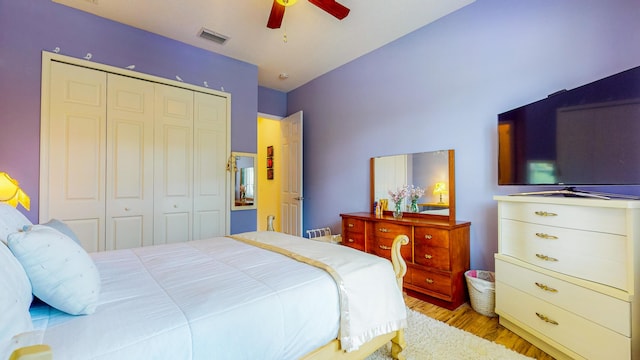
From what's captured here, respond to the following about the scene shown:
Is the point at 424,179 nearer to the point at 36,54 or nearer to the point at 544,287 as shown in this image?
the point at 544,287

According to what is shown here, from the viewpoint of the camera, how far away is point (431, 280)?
2.47 m

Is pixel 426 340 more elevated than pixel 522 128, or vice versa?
pixel 522 128

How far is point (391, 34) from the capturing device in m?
3.08

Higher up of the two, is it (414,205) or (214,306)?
(414,205)

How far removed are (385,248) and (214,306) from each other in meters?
2.13

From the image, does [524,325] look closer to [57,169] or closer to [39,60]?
[57,169]

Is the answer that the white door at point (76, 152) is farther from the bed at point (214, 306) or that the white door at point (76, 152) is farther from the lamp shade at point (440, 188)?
the lamp shade at point (440, 188)

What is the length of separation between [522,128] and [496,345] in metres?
1.57

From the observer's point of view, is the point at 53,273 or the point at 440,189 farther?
the point at 440,189

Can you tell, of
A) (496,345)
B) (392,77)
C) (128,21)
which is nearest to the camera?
(496,345)

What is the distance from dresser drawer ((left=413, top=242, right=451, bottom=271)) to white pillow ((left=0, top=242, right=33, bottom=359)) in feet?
8.24

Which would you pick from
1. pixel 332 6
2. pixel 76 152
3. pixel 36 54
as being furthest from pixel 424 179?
pixel 36 54

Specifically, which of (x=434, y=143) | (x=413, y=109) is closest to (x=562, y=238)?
(x=434, y=143)

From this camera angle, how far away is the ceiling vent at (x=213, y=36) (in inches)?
119
